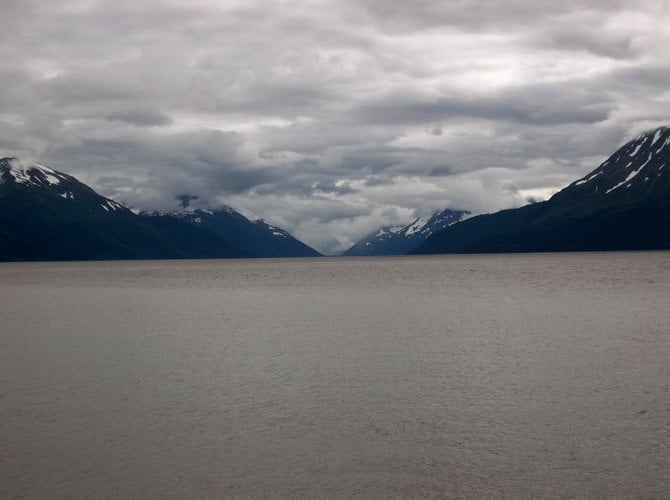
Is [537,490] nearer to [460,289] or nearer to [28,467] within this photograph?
[28,467]

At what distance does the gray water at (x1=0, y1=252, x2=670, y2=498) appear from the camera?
21.2 m

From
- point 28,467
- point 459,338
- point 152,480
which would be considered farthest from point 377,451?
point 459,338

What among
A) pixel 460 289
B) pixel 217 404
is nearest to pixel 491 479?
pixel 217 404

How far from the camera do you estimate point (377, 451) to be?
23891mm

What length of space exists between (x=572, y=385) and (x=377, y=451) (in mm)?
15211

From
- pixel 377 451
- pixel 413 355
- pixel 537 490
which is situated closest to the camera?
pixel 537 490

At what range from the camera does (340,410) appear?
29906mm

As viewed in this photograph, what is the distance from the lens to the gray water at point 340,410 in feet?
69.5

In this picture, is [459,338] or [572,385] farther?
[459,338]

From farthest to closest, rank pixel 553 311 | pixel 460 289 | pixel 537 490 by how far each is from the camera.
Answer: pixel 460 289
pixel 553 311
pixel 537 490

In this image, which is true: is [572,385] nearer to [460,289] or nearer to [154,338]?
[154,338]

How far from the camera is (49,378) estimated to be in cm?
3794

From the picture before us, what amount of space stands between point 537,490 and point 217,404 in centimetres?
1642

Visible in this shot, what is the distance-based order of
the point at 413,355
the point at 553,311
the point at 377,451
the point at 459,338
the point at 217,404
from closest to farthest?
the point at 377,451 < the point at 217,404 < the point at 413,355 < the point at 459,338 < the point at 553,311
